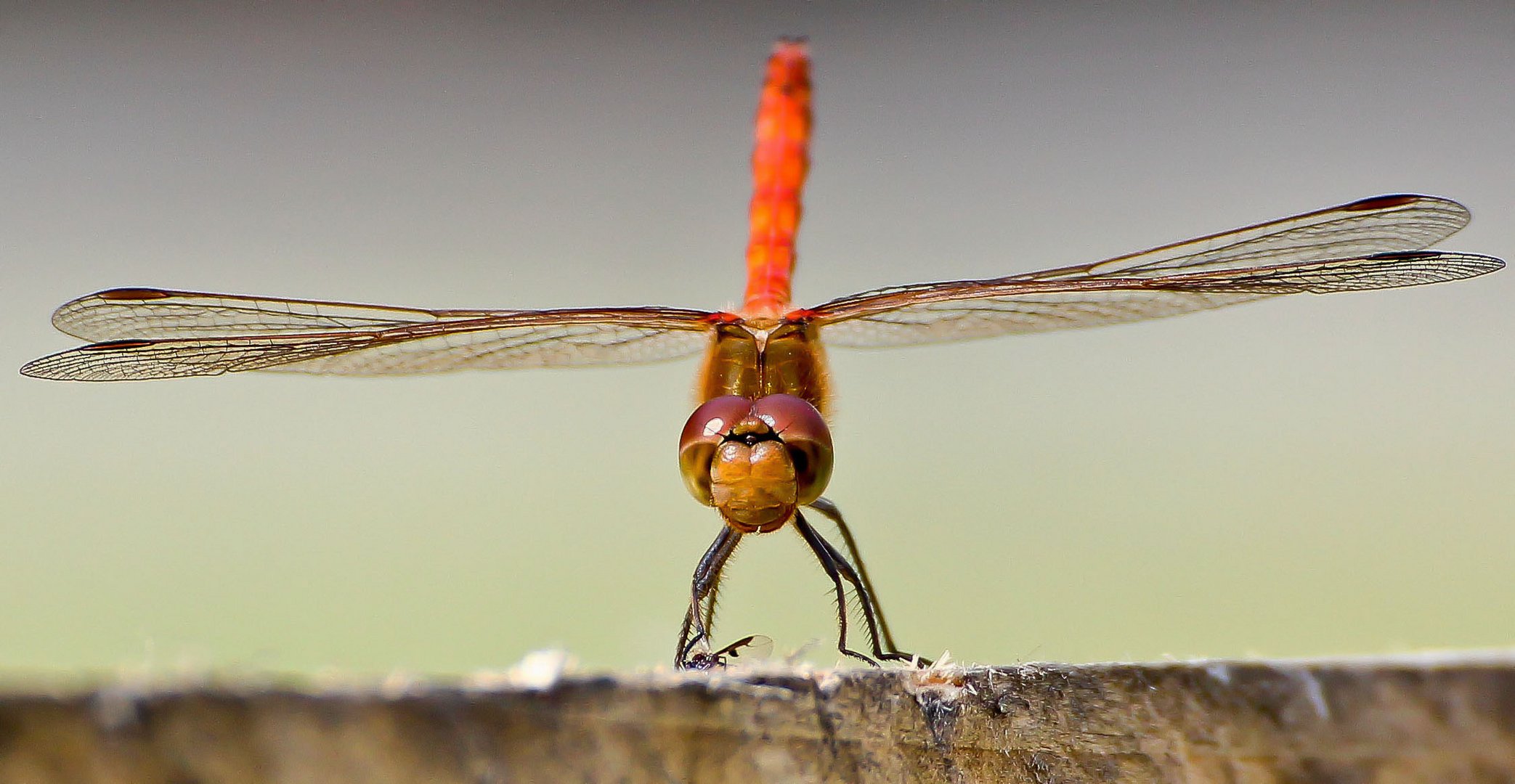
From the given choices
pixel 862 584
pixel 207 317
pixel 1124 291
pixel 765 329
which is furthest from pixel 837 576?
pixel 207 317

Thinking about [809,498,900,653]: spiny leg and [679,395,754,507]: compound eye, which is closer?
[679,395,754,507]: compound eye

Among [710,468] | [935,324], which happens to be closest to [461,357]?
[710,468]

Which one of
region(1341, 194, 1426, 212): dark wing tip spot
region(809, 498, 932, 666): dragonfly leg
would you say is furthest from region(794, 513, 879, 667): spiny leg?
region(1341, 194, 1426, 212): dark wing tip spot

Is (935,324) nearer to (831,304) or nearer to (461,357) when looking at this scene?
(831,304)

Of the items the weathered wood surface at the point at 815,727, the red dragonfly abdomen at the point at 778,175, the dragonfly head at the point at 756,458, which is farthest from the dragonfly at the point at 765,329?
the weathered wood surface at the point at 815,727

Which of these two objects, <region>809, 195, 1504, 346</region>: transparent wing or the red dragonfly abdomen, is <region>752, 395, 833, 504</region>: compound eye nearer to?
<region>809, 195, 1504, 346</region>: transparent wing

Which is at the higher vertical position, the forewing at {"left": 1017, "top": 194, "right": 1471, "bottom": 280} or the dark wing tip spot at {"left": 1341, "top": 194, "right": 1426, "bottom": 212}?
the dark wing tip spot at {"left": 1341, "top": 194, "right": 1426, "bottom": 212}

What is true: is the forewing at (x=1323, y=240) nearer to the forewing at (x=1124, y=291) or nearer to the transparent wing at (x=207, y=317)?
the forewing at (x=1124, y=291)
